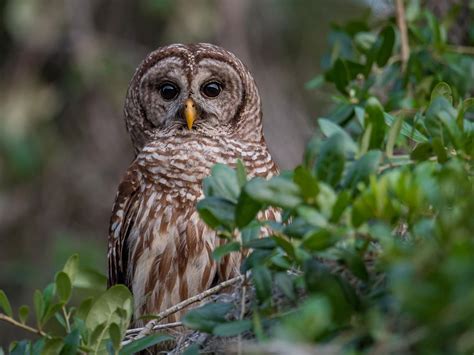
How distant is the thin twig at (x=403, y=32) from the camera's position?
384 centimetres

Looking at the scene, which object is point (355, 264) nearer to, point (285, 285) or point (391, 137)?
point (285, 285)

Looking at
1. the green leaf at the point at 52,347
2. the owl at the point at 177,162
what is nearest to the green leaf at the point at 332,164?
the green leaf at the point at 52,347

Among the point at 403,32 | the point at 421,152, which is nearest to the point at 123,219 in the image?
the point at 403,32

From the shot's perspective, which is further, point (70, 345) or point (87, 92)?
point (87, 92)

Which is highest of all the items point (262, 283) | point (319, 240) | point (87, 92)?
point (87, 92)

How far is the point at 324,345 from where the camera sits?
1570 millimetres

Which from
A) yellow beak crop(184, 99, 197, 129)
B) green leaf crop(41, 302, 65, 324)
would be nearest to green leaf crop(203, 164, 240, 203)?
green leaf crop(41, 302, 65, 324)

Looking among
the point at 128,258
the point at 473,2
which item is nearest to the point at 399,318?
the point at 128,258

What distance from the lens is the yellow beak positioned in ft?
13.5

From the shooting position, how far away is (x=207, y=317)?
209 centimetres

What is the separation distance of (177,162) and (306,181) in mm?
2224

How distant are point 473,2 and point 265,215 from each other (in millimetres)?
1421

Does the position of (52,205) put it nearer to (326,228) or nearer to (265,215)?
(265,215)

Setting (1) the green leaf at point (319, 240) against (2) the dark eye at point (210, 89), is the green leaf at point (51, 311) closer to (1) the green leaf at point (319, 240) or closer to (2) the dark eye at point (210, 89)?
(1) the green leaf at point (319, 240)
